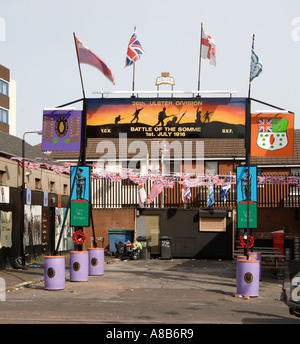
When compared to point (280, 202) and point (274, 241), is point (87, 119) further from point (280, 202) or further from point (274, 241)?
point (280, 202)

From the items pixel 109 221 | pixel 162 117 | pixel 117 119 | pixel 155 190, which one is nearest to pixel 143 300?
pixel 162 117

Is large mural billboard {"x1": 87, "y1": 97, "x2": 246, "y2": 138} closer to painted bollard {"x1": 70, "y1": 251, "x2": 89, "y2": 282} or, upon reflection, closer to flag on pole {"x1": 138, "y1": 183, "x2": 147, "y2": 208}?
painted bollard {"x1": 70, "y1": 251, "x2": 89, "y2": 282}

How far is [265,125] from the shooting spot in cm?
2200

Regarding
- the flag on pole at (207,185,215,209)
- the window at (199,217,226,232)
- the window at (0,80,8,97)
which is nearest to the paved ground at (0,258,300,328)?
the window at (199,217,226,232)

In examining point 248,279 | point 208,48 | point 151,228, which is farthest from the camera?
point 151,228

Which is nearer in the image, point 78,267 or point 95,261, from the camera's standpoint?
point 78,267

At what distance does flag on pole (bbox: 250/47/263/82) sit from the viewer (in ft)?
70.6

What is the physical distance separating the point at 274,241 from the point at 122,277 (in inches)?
450

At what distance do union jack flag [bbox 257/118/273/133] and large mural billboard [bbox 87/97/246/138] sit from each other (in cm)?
61

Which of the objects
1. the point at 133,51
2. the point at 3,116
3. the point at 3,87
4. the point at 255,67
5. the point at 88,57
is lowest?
the point at 255,67

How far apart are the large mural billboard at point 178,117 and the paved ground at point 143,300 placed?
209 inches

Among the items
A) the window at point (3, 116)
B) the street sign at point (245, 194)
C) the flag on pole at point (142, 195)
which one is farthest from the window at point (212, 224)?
the window at point (3, 116)

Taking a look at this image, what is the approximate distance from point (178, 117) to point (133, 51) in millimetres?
3805

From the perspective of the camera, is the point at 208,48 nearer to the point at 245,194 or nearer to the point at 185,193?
the point at 245,194
